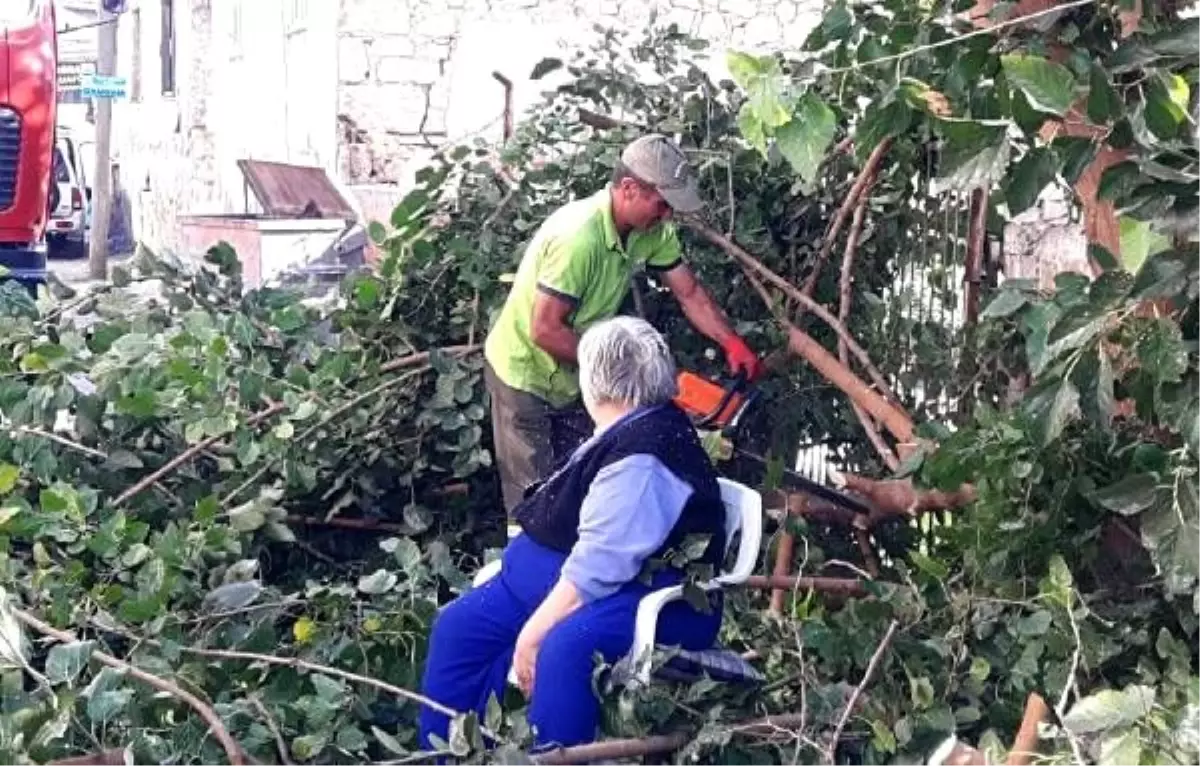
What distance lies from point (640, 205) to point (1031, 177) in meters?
2.47

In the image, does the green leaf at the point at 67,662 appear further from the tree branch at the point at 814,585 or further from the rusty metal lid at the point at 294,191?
the rusty metal lid at the point at 294,191

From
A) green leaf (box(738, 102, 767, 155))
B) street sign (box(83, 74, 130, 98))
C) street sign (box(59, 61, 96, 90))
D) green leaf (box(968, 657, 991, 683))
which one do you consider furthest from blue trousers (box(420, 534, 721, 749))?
street sign (box(59, 61, 96, 90))

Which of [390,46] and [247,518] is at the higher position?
[390,46]

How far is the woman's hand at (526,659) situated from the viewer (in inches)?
142

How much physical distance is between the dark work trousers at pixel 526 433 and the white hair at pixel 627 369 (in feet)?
4.22

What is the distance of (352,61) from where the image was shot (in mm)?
12922

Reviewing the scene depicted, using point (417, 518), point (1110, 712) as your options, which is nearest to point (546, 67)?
point (417, 518)

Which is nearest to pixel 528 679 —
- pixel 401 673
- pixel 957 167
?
pixel 401 673

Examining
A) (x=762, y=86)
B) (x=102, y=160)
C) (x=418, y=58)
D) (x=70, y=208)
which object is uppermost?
(x=762, y=86)

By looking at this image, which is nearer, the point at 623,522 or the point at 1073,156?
the point at 1073,156

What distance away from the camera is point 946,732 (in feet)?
9.80

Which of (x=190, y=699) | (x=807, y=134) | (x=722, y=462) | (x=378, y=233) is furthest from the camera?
(x=378, y=233)

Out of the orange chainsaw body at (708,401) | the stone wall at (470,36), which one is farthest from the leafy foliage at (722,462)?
the stone wall at (470,36)

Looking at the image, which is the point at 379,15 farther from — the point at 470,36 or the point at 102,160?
the point at 102,160
